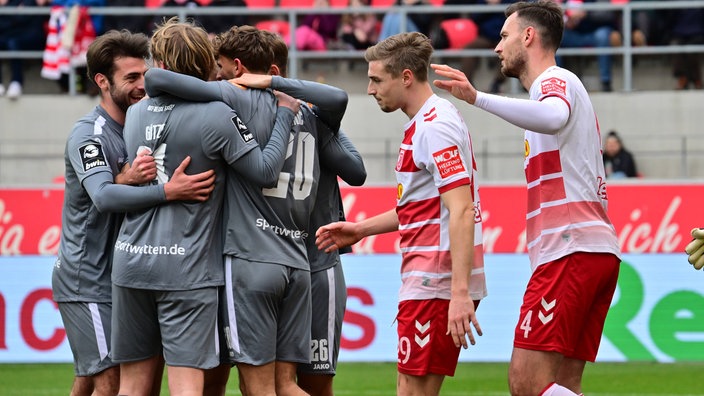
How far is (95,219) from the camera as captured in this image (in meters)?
5.55

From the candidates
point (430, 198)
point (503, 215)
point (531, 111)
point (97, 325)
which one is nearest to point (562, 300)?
point (430, 198)

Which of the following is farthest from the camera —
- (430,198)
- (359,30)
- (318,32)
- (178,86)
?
(318,32)

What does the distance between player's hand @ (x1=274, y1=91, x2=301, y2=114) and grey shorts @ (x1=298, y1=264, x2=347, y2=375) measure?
2.87 feet

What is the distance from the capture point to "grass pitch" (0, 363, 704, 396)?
368 inches

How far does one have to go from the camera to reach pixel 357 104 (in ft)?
48.8

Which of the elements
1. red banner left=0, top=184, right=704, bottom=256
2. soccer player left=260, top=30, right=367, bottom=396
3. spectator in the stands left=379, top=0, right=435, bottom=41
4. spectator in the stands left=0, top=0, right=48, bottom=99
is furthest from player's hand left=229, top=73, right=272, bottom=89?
spectator in the stands left=0, top=0, right=48, bottom=99

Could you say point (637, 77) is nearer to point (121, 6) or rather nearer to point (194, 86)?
point (121, 6)

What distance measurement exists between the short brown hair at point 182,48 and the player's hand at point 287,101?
0.38 m

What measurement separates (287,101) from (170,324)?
3.81 ft

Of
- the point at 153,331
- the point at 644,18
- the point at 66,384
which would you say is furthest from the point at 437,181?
the point at 644,18

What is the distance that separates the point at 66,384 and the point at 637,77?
9.28 meters

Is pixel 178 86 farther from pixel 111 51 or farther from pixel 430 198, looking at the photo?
pixel 430 198

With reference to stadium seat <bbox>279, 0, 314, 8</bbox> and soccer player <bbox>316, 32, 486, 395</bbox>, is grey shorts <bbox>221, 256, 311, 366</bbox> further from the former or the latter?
stadium seat <bbox>279, 0, 314, 8</bbox>

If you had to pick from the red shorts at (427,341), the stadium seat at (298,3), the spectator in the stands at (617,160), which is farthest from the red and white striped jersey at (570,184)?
the stadium seat at (298,3)
